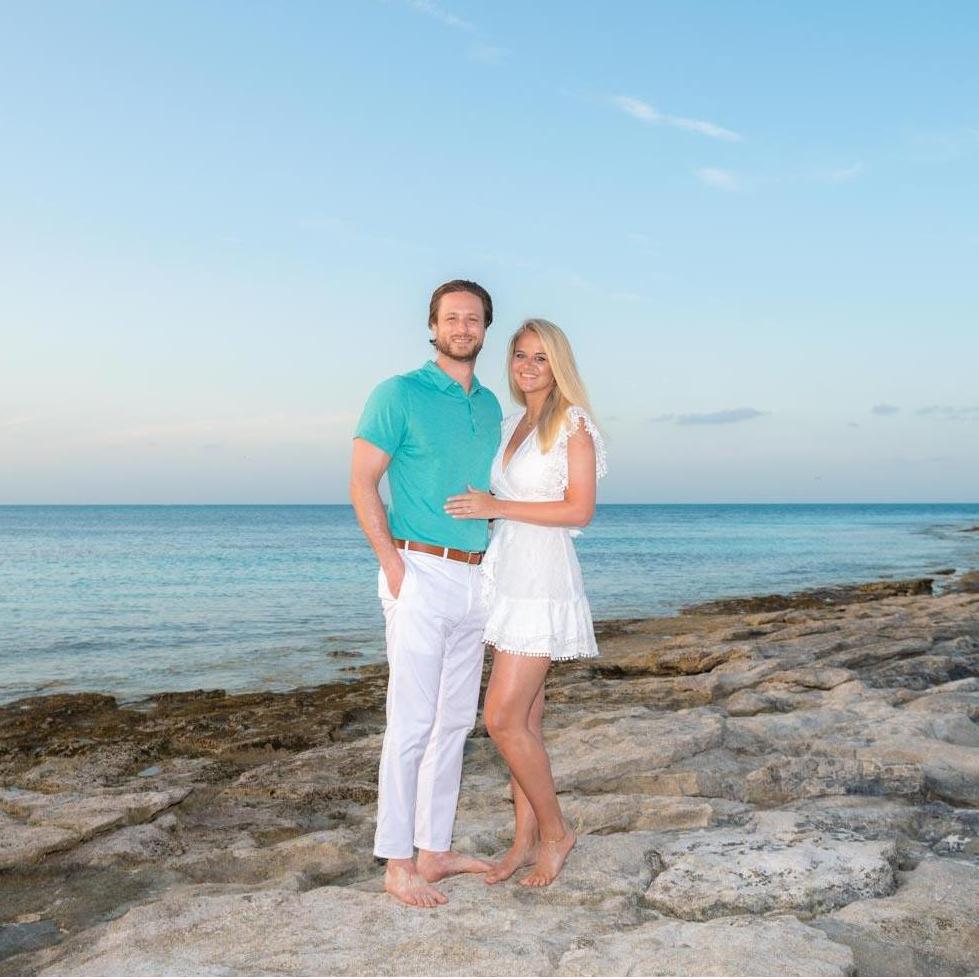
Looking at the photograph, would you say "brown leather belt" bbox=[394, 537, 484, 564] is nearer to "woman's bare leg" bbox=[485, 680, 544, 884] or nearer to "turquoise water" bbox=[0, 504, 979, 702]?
"woman's bare leg" bbox=[485, 680, 544, 884]

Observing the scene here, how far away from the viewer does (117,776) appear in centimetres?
809

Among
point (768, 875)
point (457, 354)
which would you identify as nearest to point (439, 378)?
point (457, 354)

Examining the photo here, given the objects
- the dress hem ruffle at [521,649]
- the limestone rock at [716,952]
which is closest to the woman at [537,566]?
the dress hem ruffle at [521,649]

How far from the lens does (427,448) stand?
4594mm

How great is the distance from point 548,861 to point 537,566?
1.36m

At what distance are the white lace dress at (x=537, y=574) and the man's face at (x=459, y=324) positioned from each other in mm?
533

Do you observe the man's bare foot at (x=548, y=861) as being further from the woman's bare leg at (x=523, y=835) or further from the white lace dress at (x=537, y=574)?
the white lace dress at (x=537, y=574)

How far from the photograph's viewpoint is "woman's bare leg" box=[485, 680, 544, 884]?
4641 mm

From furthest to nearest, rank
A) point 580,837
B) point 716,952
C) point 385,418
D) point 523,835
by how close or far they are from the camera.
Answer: point 580,837 → point 523,835 → point 385,418 → point 716,952

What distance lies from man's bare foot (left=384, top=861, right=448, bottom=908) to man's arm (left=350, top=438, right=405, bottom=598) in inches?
47.8

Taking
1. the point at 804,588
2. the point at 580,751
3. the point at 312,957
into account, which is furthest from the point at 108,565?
the point at 312,957

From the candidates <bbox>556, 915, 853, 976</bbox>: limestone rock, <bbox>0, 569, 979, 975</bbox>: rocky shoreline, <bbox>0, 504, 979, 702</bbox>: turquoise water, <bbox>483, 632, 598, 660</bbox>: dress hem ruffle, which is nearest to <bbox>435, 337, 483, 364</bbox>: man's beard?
<bbox>483, 632, 598, 660</bbox>: dress hem ruffle

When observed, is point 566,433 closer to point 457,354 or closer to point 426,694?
point 457,354

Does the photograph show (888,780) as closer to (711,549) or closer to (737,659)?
(737,659)
